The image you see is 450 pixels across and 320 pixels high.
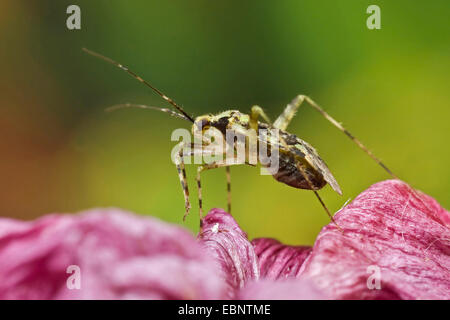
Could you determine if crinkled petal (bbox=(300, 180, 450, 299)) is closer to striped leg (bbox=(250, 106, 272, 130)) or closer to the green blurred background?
striped leg (bbox=(250, 106, 272, 130))

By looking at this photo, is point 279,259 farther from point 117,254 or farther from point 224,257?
point 117,254

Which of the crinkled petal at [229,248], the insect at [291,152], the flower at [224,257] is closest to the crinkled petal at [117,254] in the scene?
the flower at [224,257]

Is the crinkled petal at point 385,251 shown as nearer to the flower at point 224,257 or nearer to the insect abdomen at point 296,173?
the flower at point 224,257

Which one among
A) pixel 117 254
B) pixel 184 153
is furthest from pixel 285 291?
pixel 184 153

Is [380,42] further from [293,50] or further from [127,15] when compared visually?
[127,15]

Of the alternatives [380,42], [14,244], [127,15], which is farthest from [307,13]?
[14,244]

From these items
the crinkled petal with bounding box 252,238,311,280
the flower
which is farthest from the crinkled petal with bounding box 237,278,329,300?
the crinkled petal with bounding box 252,238,311,280
